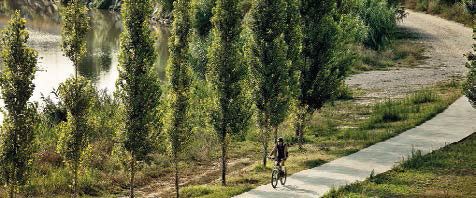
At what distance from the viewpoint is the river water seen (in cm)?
5331


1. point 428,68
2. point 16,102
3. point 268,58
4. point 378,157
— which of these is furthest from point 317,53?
point 428,68

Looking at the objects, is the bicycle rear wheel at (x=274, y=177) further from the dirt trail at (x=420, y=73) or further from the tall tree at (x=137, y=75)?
the dirt trail at (x=420, y=73)

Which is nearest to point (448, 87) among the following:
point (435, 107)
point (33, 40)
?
point (435, 107)

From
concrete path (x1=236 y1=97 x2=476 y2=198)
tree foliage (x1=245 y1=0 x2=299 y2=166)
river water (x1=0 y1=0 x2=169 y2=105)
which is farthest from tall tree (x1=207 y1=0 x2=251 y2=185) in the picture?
river water (x1=0 y1=0 x2=169 y2=105)

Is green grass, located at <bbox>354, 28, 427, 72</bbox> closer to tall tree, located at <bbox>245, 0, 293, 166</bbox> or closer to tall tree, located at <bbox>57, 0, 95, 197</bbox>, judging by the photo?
tall tree, located at <bbox>245, 0, 293, 166</bbox>

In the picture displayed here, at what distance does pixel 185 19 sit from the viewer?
1045 inches

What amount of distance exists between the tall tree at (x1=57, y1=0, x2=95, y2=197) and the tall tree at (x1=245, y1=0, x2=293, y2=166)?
8.73m

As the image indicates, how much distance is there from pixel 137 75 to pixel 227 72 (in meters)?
4.72

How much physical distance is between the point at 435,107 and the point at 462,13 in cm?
4883

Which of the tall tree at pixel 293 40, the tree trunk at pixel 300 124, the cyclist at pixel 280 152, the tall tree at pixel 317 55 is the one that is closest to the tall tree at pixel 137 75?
the cyclist at pixel 280 152

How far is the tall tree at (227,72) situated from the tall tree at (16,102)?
879 centimetres

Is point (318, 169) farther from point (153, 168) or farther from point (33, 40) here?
point (33, 40)

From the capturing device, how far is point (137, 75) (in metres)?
24.0

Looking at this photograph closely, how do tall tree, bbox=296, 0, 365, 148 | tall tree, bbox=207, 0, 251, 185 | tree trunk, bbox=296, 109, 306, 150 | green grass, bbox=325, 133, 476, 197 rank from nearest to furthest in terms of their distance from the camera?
green grass, bbox=325, 133, 476, 197 < tall tree, bbox=207, 0, 251, 185 < tree trunk, bbox=296, 109, 306, 150 < tall tree, bbox=296, 0, 365, 148
